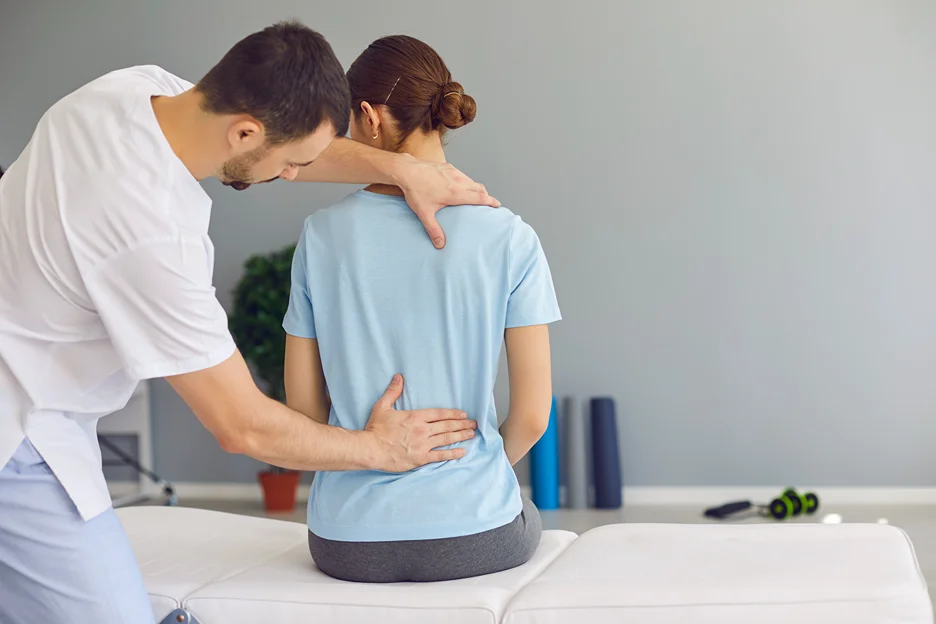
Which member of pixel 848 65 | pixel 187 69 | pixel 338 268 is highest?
pixel 187 69

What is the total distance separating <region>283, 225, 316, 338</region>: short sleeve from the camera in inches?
64.1

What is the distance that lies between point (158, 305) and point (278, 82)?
13.2 inches

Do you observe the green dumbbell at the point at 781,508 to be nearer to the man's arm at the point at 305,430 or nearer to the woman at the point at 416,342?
→ the woman at the point at 416,342

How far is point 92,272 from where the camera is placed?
120cm

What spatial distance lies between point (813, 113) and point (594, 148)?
956mm

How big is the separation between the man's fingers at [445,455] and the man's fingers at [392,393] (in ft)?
0.35

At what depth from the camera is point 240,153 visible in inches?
52.5

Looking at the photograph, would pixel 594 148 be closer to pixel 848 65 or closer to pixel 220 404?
pixel 848 65

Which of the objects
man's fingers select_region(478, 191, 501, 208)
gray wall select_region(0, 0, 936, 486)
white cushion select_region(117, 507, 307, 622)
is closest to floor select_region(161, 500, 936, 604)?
gray wall select_region(0, 0, 936, 486)

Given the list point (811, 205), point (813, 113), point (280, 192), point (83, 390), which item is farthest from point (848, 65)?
point (83, 390)

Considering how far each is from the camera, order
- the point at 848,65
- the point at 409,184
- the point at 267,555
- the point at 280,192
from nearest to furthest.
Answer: the point at 409,184, the point at 267,555, the point at 848,65, the point at 280,192

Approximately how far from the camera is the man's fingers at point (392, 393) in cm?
154

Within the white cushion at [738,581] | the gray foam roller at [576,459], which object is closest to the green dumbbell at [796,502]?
the gray foam roller at [576,459]

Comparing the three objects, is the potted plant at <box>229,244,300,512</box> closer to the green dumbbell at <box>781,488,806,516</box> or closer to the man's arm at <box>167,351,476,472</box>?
the green dumbbell at <box>781,488,806,516</box>
